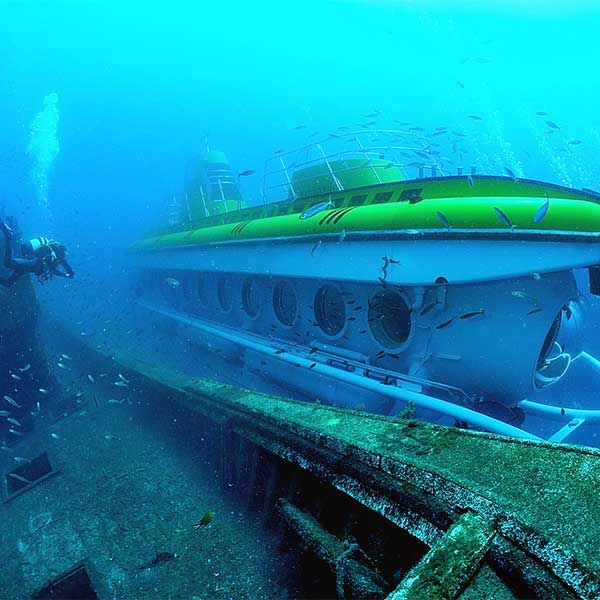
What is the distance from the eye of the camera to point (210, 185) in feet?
44.3

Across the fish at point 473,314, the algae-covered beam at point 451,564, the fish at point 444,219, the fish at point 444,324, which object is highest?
the fish at point 444,219

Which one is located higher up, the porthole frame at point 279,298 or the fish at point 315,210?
the fish at point 315,210

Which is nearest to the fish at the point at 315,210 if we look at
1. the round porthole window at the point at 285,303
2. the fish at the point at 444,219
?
the fish at the point at 444,219

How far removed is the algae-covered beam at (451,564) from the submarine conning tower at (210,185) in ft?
41.7

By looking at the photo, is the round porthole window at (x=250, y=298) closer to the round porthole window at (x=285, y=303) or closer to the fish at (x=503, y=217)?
the round porthole window at (x=285, y=303)

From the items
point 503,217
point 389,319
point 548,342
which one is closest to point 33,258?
point 389,319

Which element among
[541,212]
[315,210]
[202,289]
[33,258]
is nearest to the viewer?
[541,212]

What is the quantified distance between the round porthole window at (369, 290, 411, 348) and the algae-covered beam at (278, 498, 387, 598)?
3206mm

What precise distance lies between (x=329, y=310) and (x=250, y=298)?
2748 mm

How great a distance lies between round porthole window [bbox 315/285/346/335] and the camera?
5.95m

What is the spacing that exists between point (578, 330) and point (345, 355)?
126 inches

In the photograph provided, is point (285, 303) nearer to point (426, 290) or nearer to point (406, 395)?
point (426, 290)

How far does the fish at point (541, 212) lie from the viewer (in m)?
3.46

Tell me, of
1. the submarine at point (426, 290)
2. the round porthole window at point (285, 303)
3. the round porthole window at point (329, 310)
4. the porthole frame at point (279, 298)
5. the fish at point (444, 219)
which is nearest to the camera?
the submarine at point (426, 290)
